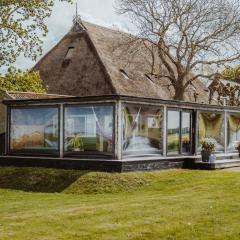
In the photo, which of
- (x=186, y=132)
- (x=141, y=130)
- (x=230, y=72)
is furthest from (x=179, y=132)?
(x=230, y=72)

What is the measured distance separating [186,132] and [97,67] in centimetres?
1839

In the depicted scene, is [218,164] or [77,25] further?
[77,25]

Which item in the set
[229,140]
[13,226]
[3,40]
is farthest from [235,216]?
[3,40]

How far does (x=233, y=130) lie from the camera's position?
86.9 ft

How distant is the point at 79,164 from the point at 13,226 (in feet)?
32.2

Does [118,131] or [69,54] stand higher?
[69,54]

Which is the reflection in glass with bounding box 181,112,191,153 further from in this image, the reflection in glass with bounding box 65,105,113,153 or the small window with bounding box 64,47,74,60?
the small window with bounding box 64,47,74,60

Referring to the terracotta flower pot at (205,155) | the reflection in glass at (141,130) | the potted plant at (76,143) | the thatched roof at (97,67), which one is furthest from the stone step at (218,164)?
the thatched roof at (97,67)

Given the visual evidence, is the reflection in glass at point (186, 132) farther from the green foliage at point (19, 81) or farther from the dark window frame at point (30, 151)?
the green foliage at point (19, 81)

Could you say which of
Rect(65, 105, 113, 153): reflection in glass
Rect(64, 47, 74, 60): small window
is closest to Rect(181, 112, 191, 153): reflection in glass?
Rect(65, 105, 113, 153): reflection in glass

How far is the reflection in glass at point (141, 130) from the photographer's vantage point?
66.3 feet

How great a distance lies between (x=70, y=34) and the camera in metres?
44.8

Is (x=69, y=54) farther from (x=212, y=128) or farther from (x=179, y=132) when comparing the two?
(x=179, y=132)

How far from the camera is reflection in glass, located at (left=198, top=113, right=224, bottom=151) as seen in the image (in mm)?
23942
